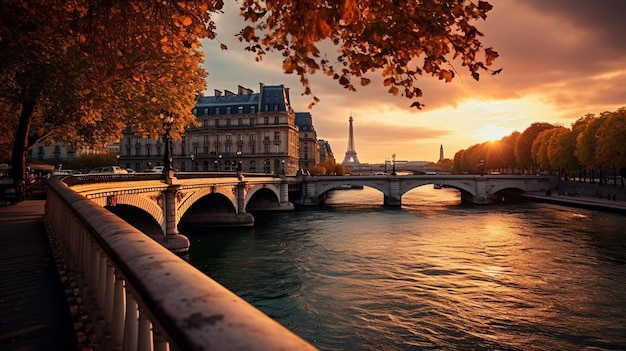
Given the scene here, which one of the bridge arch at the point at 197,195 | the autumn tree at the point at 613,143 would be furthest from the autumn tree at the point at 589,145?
the bridge arch at the point at 197,195

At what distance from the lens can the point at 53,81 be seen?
55.8ft

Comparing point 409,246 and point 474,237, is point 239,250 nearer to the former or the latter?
point 409,246

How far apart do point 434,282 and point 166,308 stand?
21.0m

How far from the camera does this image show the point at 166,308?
64.4 inches

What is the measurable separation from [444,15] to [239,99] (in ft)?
325

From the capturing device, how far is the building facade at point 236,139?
96938 millimetres

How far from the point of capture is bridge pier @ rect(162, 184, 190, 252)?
27.4 m

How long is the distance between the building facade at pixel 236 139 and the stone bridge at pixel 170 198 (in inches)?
1674

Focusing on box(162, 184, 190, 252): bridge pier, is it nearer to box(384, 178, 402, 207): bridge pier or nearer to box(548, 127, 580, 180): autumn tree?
box(384, 178, 402, 207): bridge pier

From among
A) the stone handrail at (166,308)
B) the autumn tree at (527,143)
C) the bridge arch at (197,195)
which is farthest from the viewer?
the autumn tree at (527,143)

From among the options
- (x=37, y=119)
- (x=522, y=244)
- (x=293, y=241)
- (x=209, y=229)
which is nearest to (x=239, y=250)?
(x=293, y=241)

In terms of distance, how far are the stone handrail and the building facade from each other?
91384mm

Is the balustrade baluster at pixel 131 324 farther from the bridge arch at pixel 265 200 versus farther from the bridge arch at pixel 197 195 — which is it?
the bridge arch at pixel 265 200

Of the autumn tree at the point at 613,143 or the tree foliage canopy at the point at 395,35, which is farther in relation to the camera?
the autumn tree at the point at 613,143
